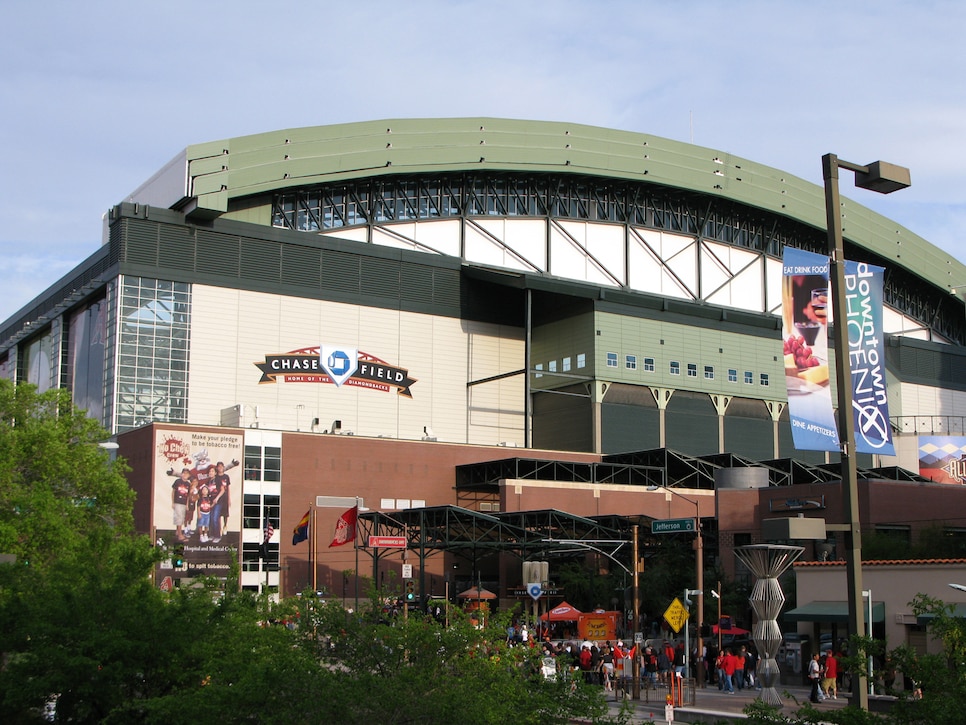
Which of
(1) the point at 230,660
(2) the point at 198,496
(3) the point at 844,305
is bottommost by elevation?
(1) the point at 230,660

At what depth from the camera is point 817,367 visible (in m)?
18.4

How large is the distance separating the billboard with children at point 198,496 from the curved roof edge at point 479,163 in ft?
51.3

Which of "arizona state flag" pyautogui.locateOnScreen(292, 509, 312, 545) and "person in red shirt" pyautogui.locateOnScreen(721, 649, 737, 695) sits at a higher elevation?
"arizona state flag" pyautogui.locateOnScreen(292, 509, 312, 545)

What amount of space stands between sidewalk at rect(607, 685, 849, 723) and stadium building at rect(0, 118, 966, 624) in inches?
858

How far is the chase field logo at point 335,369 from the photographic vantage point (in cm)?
7862

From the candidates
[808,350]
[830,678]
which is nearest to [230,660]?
[808,350]

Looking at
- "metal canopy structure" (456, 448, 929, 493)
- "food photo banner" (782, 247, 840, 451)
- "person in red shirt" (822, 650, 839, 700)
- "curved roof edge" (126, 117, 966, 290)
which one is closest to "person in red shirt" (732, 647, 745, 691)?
"person in red shirt" (822, 650, 839, 700)

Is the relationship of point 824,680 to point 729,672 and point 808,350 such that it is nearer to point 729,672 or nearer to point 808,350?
point 729,672

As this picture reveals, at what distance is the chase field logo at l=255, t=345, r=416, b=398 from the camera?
7862 centimetres

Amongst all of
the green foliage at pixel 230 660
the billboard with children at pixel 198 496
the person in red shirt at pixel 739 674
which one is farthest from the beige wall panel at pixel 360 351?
the green foliage at pixel 230 660

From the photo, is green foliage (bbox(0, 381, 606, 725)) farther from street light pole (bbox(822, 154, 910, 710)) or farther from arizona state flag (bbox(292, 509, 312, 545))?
arizona state flag (bbox(292, 509, 312, 545))

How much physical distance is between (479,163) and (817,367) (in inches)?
2711

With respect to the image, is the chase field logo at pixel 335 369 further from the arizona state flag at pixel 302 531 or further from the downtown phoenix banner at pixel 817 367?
the downtown phoenix banner at pixel 817 367

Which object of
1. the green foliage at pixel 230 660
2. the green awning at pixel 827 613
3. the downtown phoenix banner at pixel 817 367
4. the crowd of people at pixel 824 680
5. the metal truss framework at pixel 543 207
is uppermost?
the metal truss framework at pixel 543 207
